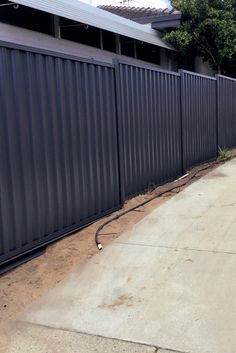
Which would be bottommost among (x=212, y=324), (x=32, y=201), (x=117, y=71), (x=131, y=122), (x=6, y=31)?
(x=212, y=324)

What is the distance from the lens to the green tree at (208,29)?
703 inches

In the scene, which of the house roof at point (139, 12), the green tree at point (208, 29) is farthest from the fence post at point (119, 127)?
the house roof at point (139, 12)

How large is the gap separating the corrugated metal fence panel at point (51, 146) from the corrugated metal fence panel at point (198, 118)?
151 inches

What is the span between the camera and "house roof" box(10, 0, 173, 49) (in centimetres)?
1035

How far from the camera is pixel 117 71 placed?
773 cm

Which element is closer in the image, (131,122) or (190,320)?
(190,320)

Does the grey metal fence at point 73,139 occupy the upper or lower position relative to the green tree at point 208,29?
lower

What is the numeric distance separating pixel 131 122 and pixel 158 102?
1352mm

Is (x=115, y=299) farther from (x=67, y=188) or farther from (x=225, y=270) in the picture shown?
(x=67, y=188)

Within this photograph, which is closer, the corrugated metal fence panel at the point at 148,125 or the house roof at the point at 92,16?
the corrugated metal fence panel at the point at 148,125

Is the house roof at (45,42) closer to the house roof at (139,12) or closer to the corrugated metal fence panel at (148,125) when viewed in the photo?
the corrugated metal fence panel at (148,125)

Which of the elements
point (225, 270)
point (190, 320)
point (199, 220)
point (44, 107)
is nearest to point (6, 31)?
point (44, 107)

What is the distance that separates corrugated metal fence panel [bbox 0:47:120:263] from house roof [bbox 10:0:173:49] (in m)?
3.58

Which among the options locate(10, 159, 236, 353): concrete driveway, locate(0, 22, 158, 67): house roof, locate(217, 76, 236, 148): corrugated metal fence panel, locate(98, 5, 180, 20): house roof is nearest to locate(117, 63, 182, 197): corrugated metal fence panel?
locate(0, 22, 158, 67): house roof
